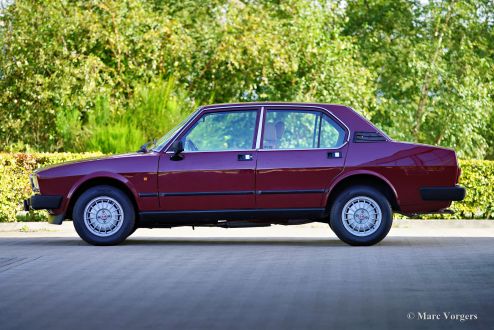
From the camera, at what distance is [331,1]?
35.1 m

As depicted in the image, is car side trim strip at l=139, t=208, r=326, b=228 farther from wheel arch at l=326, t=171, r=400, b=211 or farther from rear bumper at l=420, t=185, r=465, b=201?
rear bumper at l=420, t=185, r=465, b=201

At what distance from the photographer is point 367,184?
15.5 meters

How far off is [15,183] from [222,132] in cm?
557

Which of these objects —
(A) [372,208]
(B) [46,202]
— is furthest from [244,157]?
(B) [46,202]

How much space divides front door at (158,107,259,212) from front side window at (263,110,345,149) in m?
0.24

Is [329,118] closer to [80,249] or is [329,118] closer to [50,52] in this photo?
[80,249]

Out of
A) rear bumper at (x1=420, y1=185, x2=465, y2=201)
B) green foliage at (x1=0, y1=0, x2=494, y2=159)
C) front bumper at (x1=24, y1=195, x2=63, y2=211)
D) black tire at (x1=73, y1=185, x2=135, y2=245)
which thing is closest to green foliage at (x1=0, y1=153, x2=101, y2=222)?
green foliage at (x1=0, y1=0, x2=494, y2=159)

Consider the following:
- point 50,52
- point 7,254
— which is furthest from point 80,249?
point 50,52

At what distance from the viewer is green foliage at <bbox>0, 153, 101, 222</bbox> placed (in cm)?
1992

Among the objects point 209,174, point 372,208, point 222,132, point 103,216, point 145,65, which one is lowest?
point 103,216

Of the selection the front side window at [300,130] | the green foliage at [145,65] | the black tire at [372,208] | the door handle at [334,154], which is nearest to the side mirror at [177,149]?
the front side window at [300,130]

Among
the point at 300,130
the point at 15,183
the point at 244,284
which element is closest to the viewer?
the point at 244,284

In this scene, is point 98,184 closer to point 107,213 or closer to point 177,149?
point 107,213

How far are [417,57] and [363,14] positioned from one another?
12.0ft
